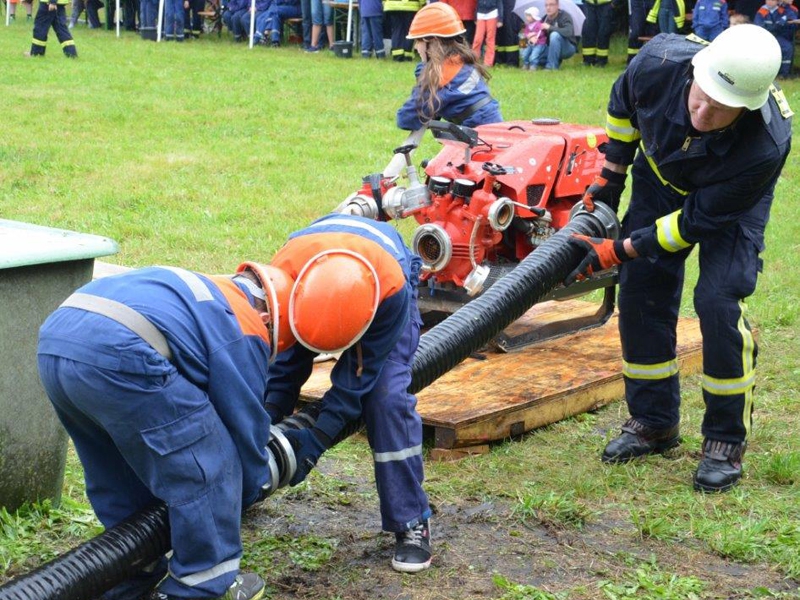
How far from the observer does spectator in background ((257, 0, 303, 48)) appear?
68.6 feet

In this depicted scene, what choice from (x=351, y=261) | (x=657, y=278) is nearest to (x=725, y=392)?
(x=657, y=278)

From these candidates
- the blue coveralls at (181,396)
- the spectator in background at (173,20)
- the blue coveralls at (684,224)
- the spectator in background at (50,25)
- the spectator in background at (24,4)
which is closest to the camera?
the blue coveralls at (181,396)

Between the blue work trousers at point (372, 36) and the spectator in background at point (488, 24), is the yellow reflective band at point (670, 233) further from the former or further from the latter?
the blue work trousers at point (372, 36)

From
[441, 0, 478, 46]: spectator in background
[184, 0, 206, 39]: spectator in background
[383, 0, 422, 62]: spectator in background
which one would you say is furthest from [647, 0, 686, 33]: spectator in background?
[184, 0, 206, 39]: spectator in background

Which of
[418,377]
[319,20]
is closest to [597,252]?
[418,377]

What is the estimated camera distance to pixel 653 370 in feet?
16.0

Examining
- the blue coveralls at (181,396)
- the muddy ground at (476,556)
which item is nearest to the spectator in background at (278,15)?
the muddy ground at (476,556)

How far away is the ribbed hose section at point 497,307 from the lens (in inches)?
169

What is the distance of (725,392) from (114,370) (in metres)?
2.62

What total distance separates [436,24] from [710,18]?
10.3 m

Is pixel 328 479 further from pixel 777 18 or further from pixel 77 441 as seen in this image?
pixel 777 18

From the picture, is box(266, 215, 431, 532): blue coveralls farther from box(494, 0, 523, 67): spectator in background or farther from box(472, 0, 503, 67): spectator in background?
box(494, 0, 523, 67): spectator in background

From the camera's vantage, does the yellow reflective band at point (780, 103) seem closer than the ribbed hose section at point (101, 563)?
No

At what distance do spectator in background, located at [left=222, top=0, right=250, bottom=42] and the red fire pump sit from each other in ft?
55.1
